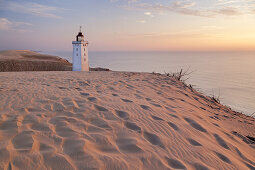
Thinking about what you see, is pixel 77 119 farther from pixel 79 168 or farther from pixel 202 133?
pixel 202 133

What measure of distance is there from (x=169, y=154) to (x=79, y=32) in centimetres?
2305

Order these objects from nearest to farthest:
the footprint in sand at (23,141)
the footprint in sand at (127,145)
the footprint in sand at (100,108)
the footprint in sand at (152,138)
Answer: the footprint in sand at (23,141)
the footprint in sand at (127,145)
the footprint in sand at (152,138)
the footprint in sand at (100,108)

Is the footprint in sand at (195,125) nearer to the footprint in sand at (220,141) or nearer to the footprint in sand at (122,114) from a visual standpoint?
the footprint in sand at (220,141)

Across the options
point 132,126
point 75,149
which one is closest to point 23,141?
point 75,149

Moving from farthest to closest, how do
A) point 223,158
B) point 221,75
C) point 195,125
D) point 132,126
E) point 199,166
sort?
1. point 221,75
2. point 195,125
3. point 132,126
4. point 223,158
5. point 199,166

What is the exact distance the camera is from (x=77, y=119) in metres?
2.71

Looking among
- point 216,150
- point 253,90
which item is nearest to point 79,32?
point 253,90

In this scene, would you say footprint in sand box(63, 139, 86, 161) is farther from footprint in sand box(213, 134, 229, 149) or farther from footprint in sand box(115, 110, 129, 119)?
footprint in sand box(213, 134, 229, 149)

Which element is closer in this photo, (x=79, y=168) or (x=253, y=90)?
(x=79, y=168)

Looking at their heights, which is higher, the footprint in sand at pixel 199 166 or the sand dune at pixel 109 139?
the sand dune at pixel 109 139

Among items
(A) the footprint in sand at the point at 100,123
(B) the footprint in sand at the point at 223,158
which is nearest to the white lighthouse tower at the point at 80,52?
(A) the footprint in sand at the point at 100,123

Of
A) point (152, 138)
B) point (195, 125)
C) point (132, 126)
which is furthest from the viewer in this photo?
point (195, 125)

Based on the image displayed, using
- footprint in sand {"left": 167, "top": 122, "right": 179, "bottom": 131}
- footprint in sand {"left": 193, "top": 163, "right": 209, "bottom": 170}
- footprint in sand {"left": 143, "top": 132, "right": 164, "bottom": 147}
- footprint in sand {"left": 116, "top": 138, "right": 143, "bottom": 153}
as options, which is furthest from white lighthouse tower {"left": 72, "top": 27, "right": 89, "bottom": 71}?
footprint in sand {"left": 193, "top": 163, "right": 209, "bottom": 170}

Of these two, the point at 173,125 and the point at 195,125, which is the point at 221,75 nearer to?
the point at 195,125
